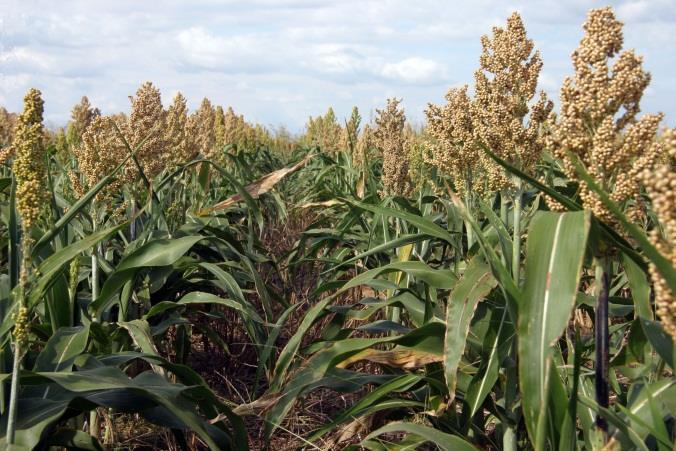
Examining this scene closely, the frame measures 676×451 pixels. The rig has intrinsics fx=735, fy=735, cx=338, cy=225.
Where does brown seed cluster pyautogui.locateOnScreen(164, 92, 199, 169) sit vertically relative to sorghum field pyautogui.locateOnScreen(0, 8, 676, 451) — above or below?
above

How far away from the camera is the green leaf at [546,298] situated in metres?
1.48

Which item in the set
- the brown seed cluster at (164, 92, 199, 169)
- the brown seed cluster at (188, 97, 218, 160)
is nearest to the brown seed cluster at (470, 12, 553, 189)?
the brown seed cluster at (164, 92, 199, 169)

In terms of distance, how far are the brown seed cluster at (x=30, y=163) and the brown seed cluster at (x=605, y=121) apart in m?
1.28

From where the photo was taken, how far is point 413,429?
6.97ft

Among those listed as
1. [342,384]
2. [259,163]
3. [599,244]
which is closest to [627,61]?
[599,244]

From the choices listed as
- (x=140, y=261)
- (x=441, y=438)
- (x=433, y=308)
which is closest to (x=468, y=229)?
(x=433, y=308)

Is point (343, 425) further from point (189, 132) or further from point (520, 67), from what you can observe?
point (189, 132)

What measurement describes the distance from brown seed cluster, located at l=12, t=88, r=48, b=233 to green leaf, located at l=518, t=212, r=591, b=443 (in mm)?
1187

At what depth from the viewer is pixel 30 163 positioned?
1.83 meters

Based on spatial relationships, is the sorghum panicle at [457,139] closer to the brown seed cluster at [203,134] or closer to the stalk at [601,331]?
the stalk at [601,331]

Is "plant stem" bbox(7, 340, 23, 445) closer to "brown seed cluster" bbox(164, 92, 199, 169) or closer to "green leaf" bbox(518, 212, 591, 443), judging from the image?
"green leaf" bbox(518, 212, 591, 443)

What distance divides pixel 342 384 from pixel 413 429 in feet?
1.70

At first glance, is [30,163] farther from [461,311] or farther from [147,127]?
[147,127]

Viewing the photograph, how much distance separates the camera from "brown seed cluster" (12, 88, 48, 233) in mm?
1804
